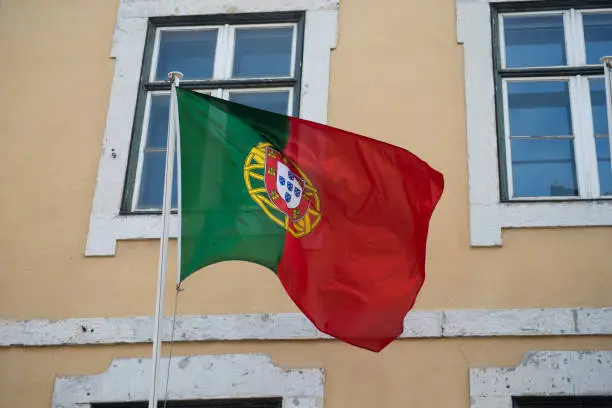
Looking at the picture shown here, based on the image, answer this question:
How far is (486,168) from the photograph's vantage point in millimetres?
6805

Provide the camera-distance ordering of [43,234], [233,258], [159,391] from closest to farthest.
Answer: [233,258]
[159,391]
[43,234]

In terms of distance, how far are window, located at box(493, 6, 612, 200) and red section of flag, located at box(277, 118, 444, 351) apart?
37.8 inches

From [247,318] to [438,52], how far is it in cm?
215

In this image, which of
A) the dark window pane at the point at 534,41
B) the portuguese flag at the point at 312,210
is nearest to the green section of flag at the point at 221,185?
the portuguese flag at the point at 312,210

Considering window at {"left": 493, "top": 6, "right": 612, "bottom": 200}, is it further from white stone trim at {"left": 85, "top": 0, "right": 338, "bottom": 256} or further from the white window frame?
the white window frame

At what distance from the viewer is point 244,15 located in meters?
7.61

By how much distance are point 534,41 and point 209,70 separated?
215cm

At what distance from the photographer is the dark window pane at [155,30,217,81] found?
756 cm

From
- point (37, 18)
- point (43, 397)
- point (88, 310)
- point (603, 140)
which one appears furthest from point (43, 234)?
point (603, 140)

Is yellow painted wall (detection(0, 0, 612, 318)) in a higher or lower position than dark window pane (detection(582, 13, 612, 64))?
lower

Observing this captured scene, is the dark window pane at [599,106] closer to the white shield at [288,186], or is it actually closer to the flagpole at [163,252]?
the white shield at [288,186]

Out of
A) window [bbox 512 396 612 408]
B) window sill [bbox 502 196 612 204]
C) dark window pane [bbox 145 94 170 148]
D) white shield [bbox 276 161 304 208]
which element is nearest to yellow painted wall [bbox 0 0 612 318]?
window sill [bbox 502 196 612 204]

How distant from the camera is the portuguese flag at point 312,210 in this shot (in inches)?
223

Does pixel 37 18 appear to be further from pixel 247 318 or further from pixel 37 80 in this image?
pixel 247 318
